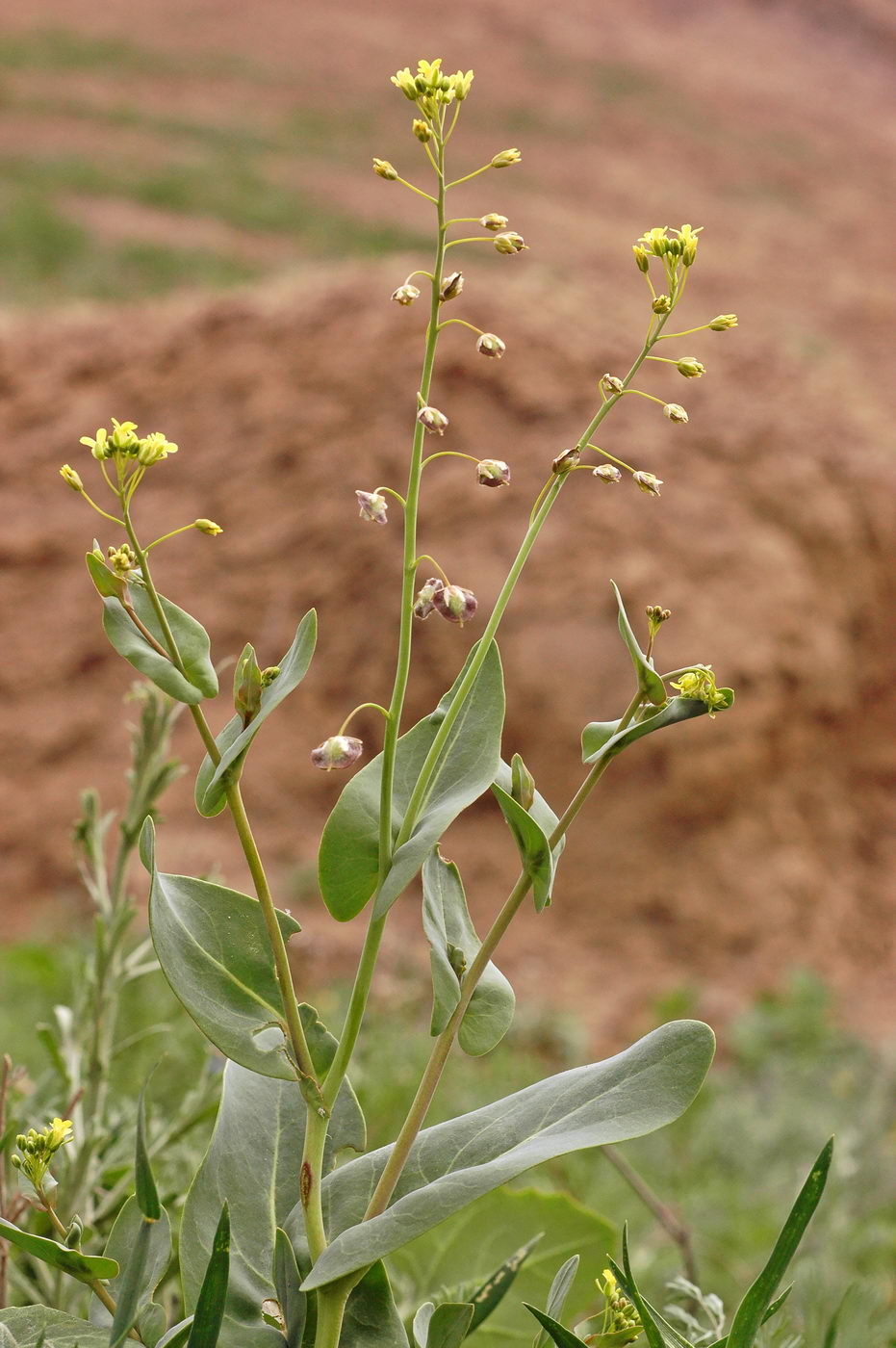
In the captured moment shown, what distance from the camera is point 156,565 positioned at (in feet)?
20.3

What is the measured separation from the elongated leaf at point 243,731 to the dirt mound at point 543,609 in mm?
3749

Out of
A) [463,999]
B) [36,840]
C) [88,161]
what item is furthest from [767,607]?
[88,161]

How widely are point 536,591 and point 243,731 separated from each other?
468cm

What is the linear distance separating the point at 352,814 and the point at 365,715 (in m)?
4.18

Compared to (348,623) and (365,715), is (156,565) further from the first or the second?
(365,715)

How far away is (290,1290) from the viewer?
89 centimetres

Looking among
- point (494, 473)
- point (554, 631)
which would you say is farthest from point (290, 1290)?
point (554, 631)

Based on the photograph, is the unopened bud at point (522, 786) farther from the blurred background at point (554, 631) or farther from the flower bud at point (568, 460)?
the blurred background at point (554, 631)

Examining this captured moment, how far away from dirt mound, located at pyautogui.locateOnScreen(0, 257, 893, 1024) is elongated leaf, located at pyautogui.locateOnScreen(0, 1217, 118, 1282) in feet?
12.2

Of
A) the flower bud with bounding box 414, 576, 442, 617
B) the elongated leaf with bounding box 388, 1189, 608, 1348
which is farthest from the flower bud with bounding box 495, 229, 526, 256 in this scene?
the elongated leaf with bounding box 388, 1189, 608, 1348

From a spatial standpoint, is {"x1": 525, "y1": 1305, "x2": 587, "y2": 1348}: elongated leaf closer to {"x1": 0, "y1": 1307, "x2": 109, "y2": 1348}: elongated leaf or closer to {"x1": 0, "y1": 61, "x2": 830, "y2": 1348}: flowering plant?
{"x1": 0, "y1": 61, "x2": 830, "y2": 1348}: flowering plant

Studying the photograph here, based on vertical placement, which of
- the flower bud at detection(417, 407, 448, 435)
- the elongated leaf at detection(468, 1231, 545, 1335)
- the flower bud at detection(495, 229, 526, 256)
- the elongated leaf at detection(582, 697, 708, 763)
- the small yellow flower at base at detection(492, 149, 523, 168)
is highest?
the small yellow flower at base at detection(492, 149, 523, 168)

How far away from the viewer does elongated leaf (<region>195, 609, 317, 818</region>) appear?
885 millimetres

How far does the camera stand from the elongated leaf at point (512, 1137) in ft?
2.77
